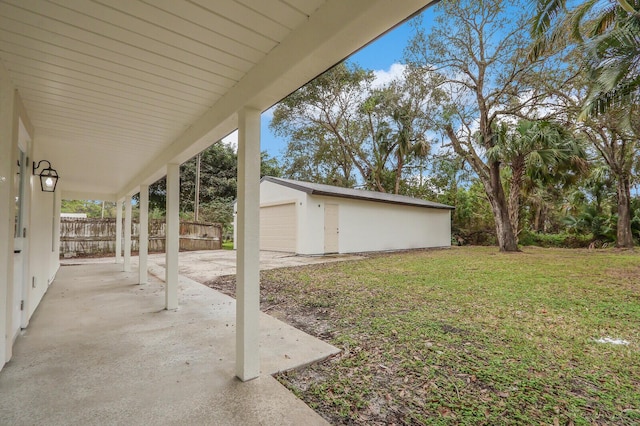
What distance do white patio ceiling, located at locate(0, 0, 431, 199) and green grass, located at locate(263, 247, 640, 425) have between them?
2214mm

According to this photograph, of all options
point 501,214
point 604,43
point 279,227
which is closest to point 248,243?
point 604,43

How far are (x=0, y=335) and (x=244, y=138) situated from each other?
8.05 ft

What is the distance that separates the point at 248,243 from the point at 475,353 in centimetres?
227

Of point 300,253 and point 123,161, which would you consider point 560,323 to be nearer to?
point 123,161

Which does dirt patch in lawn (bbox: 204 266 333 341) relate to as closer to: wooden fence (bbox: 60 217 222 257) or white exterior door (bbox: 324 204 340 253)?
white exterior door (bbox: 324 204 340 253)

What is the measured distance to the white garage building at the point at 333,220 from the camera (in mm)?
10992

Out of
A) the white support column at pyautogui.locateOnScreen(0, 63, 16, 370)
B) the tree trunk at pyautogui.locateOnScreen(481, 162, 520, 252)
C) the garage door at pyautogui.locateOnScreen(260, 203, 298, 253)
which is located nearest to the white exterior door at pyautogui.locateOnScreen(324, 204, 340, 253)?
the garage door at pyautogui.locateOnScreen(260, 203, 298, 253)

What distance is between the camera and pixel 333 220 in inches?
455

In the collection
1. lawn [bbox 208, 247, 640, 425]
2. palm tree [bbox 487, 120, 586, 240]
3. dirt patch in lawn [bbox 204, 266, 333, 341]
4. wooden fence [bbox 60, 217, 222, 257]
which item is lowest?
dirt patch in lawn [bbox 204, 266, 333, 341]

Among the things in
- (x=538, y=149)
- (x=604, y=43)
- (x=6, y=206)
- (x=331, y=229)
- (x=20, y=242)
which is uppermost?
(x=604, y=43)

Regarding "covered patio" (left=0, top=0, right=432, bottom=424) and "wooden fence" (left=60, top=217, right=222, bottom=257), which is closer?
"covered patio" (left=0, top=0, right=432, bottom=424)

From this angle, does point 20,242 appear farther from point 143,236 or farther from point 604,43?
point 604,43

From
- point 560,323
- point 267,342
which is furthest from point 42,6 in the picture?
point 560,323

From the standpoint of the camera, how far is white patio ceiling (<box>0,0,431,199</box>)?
5.21 feet
